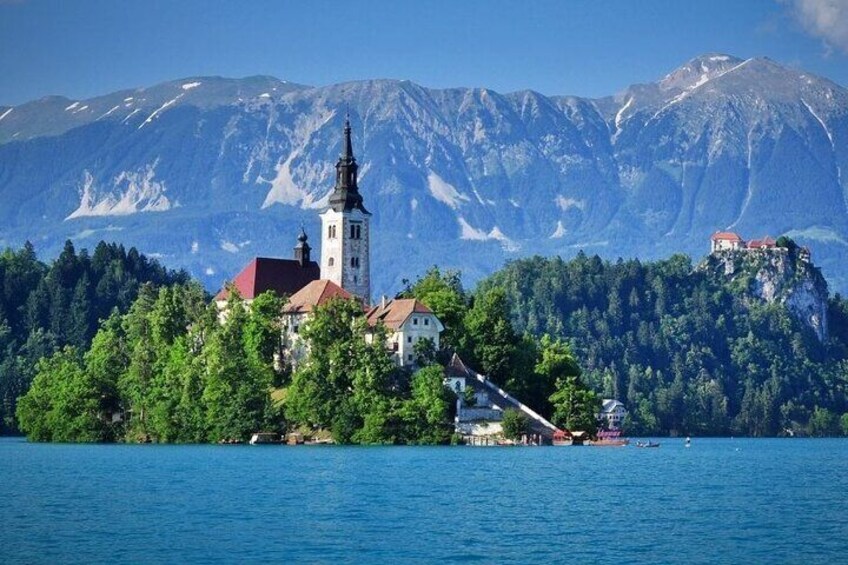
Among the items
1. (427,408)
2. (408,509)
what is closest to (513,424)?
(427,408)

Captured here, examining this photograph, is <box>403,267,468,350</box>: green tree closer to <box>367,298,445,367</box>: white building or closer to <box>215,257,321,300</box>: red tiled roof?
<box>367,298,445,367</box>: white building

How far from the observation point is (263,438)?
5212 inches

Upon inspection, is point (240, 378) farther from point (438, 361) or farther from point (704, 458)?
point (704, 458)

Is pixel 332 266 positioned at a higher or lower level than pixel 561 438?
higher

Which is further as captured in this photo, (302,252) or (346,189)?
(302,252)

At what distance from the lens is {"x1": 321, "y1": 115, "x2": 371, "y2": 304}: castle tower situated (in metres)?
157

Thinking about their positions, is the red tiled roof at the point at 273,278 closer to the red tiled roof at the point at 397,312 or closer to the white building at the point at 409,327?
the red tiled roof at the point at 397,312

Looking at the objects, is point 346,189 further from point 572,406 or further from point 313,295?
point 572,406

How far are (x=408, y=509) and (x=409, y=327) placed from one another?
61990 mm

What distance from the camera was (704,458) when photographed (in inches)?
5202

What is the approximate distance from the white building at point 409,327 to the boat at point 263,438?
11192mm

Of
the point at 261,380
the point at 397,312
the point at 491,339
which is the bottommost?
the point at 261,380

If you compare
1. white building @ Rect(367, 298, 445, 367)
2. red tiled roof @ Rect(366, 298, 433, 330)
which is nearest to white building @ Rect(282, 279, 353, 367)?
red tiled roof @ Rect(366, 298, 433, 330)

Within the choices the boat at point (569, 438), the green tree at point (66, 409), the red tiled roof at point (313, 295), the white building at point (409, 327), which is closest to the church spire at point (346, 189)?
the red tiled roof at point (313, 295)
